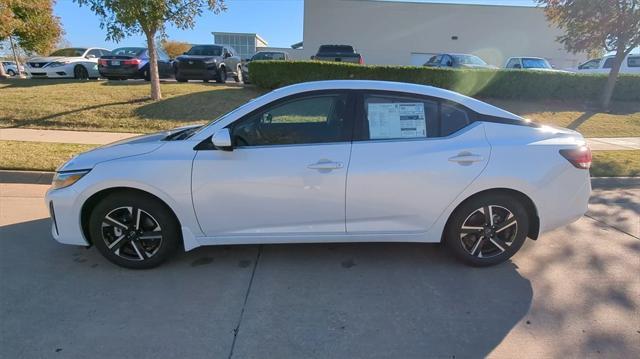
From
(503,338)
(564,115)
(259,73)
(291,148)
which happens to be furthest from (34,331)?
(564,115)

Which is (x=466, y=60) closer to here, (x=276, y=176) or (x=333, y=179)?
(x=333, y=179)

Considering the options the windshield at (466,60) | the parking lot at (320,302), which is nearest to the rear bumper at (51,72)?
the parking lot at (320,302)

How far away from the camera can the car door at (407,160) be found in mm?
3512

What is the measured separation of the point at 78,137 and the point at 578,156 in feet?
28.4

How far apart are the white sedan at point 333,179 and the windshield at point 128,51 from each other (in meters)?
13.0

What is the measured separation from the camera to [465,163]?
3.56 metres

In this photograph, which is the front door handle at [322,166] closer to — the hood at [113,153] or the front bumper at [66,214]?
the hood at [113,153]

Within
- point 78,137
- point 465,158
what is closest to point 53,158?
point 78,137

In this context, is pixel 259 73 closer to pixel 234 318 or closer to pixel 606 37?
pixel 606 37

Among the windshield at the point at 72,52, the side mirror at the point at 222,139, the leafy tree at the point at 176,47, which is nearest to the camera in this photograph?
the side mirror at the point at 222,139

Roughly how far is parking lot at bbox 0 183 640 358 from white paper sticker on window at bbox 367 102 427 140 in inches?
47.0

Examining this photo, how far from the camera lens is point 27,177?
6176 mm

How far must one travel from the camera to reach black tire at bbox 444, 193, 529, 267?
3.68 m

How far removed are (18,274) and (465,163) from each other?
3812mm
